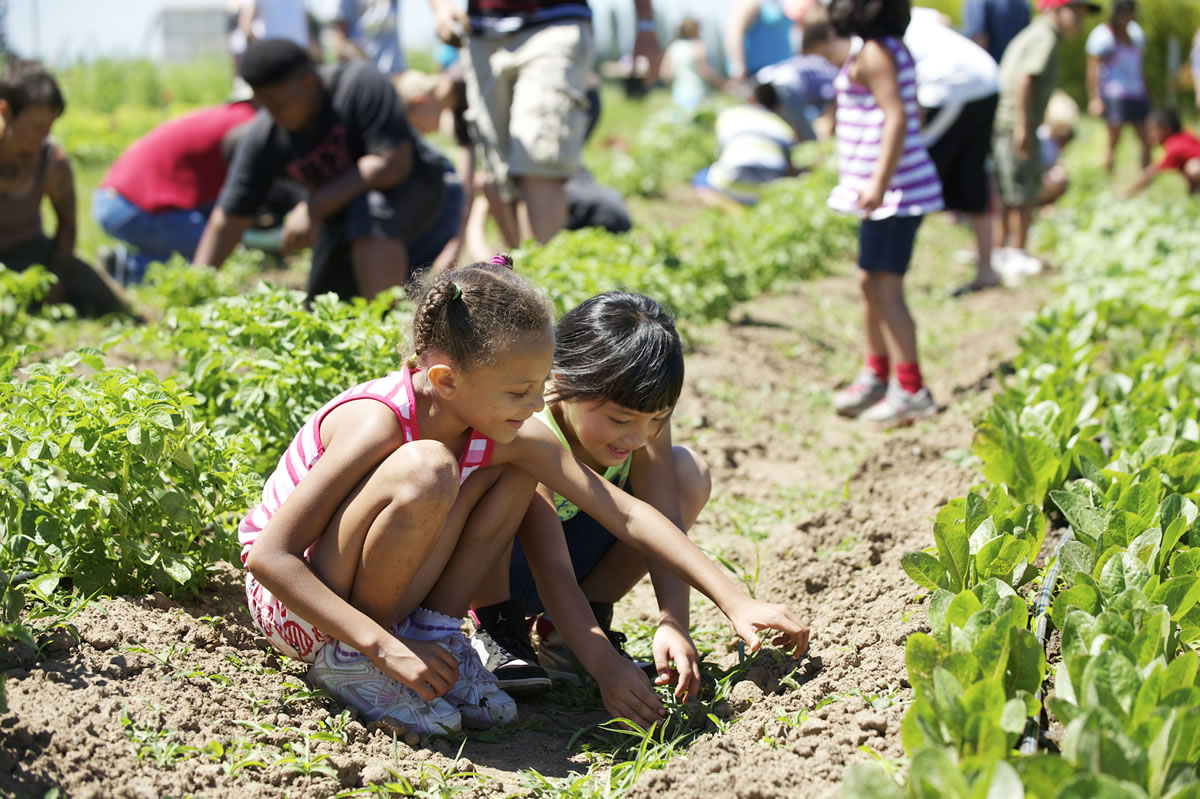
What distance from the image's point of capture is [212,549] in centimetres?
251

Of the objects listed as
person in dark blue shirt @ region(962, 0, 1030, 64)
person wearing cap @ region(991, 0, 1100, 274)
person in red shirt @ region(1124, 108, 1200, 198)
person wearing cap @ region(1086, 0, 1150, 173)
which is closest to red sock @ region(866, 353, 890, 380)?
person wearing cap @ region(991, 0, 1100, 274)

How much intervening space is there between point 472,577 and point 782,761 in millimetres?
724

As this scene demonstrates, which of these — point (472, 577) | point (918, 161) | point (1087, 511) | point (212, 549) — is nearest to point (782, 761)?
point (472, 577)

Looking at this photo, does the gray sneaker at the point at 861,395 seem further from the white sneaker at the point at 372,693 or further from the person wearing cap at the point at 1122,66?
the person wearing cap at the point at 1122,66

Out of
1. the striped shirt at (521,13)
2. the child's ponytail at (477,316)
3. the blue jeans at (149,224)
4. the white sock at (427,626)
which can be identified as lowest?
the blue jeans at (149,224)

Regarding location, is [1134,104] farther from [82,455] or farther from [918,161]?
[82,455]

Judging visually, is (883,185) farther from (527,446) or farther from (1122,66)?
(1122,66)

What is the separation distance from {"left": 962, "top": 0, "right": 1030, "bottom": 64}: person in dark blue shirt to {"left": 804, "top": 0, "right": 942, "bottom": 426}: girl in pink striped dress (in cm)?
413

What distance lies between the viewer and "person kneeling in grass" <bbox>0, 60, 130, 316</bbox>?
4.94 m

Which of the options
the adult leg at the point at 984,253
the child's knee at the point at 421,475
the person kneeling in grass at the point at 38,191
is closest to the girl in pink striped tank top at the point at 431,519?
the child's knee at the point at 421,475

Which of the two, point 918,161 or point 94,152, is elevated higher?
point 918,161

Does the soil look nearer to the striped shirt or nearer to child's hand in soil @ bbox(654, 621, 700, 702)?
child's hand in soil @ bbox(654, 621, 700, 702)

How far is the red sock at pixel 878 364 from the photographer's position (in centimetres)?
462

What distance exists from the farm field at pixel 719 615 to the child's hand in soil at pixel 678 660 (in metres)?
0.07
